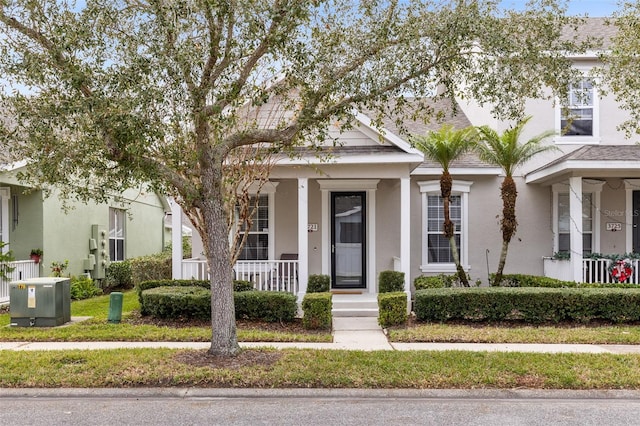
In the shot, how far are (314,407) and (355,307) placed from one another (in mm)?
6070

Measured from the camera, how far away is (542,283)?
1271cm

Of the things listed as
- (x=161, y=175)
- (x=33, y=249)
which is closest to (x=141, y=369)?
(x=161, y=175)

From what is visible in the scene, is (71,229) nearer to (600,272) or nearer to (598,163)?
(598,163)

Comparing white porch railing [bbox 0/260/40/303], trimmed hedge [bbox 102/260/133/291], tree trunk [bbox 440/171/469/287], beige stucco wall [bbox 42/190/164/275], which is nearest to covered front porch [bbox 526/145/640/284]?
tree trunk [bbox 440/171/469/287]

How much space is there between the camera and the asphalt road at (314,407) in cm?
563

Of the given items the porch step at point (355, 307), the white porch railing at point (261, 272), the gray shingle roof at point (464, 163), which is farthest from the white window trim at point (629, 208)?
the white porch railing at point (261, 272)

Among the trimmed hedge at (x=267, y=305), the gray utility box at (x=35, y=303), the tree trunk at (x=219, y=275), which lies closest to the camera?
the tree trunk at (x=219, y=275)

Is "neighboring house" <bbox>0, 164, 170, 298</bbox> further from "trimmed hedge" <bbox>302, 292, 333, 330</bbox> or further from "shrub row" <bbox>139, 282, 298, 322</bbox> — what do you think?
"trimmed hedge" <bbox>302, 292, 333, 330</bbox>

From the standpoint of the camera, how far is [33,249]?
14.6 m

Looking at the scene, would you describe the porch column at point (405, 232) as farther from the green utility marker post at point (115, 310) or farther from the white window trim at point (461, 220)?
the green utility marker post at point (115, 310)

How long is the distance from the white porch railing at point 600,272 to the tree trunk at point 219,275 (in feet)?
29.3

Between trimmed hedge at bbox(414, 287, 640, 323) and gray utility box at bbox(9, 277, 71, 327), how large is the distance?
695 cm

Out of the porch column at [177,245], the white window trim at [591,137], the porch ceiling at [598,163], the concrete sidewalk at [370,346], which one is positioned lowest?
the concrete sidewalk at [370,346]

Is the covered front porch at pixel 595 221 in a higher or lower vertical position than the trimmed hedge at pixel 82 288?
higher
